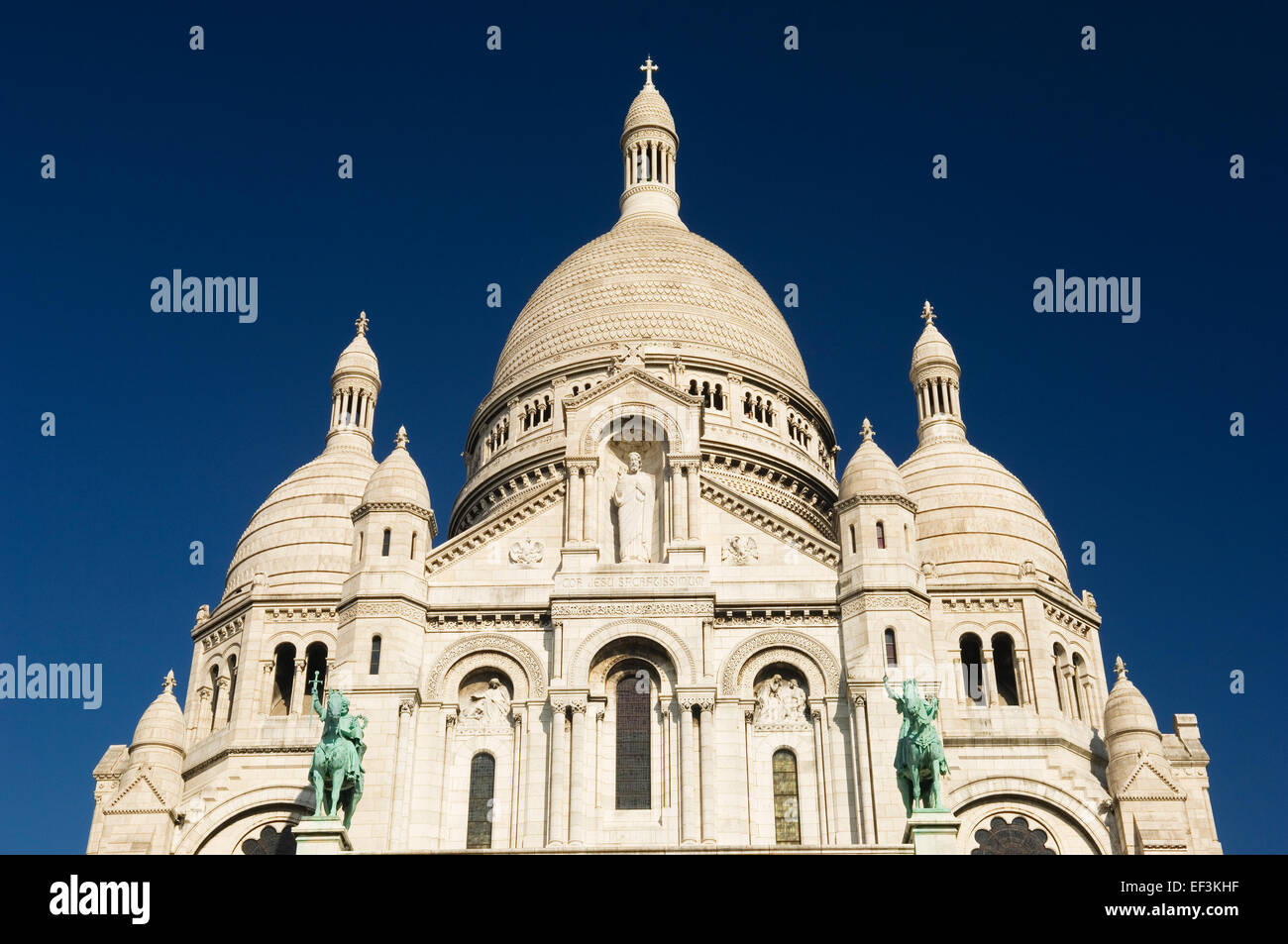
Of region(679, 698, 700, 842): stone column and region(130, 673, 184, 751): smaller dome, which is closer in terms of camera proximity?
region(679, 698, 700, 842): stone column

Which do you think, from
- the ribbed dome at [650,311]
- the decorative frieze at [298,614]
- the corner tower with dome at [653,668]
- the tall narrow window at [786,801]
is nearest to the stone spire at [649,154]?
the ribbed dome at [650,311]

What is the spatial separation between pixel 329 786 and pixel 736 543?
12.9 metres

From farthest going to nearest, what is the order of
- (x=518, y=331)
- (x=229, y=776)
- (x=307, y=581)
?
1. (x=518, y=331)
2. (x=307, y=581)
3. (x=229, y=776)

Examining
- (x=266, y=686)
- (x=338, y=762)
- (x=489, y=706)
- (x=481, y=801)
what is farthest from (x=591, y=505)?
(x=266, y=686)

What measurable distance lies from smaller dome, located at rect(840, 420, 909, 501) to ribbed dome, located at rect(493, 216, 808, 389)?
17143mm

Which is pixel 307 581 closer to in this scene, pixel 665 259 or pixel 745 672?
pixel 745 672

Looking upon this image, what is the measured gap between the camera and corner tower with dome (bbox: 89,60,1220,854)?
131 feet

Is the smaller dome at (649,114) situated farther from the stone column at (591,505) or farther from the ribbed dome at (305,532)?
the stone column at (591,505)

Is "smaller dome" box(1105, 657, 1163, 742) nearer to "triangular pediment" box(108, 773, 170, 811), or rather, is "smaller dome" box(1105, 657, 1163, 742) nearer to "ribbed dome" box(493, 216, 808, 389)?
"ribbed dome" box(493, 216, 808, 389)

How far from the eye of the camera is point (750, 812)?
130 ft

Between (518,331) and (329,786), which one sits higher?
(518,331)

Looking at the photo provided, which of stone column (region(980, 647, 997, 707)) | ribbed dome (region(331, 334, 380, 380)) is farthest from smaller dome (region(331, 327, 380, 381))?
stone column (region(980, 647, 997, 707))
